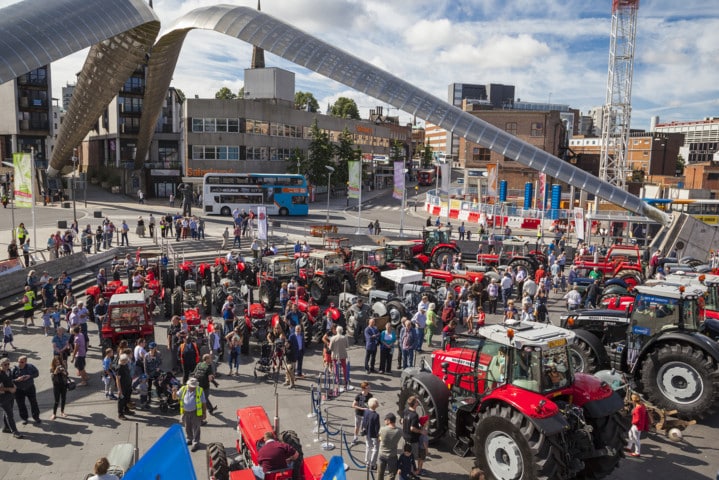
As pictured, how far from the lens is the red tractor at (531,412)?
23.7ft

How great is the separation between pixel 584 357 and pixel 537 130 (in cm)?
6020

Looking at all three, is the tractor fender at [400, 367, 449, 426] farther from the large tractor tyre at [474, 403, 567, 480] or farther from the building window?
the building window

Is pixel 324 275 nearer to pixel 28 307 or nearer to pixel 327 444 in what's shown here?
pixel 28 307

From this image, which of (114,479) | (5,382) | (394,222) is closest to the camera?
(114,479)

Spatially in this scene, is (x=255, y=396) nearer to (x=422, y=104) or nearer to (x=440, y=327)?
(x=440, y=327)

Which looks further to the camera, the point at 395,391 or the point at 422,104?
the point at 422,104

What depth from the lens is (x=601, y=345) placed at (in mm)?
12156

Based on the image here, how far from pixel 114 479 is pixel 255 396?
19.2 ft

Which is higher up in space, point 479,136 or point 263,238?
point 479,136

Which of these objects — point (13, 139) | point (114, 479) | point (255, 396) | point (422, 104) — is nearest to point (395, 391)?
point (255, 396)

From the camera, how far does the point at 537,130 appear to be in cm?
6706

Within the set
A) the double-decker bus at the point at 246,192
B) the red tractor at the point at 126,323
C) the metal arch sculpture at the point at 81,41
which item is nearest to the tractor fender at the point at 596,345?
the red tractor at the point at 126,323

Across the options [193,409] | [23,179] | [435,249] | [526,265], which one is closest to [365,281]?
[435,249]

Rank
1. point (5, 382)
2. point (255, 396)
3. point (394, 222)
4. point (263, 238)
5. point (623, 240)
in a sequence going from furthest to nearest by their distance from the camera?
point (394, 222) → point (623, 240) → point (263, 238) → point (255, 396) → point (5, 382)
